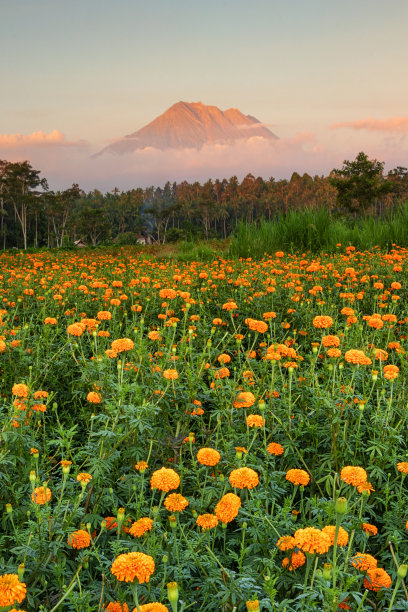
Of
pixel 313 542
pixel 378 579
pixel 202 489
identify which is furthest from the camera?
pixel 202 489

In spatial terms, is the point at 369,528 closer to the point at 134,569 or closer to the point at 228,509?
the point at 228,509

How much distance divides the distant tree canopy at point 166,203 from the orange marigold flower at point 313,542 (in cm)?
2544

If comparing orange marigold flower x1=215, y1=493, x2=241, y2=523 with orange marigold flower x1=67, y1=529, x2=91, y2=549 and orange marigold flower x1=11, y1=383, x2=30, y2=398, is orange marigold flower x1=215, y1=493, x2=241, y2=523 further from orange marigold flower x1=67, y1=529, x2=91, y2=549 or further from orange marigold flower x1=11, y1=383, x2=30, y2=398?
orange marigold flower x1=11, y1=383, x2=30, y2=398

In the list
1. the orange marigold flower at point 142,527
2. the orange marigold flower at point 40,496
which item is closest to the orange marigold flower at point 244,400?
the orange marigold flower at point 142,527

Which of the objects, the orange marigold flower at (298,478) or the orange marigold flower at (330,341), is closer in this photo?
the orange marigold flower at (298,478)

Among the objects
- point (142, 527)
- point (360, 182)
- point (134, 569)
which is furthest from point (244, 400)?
point (360, 182)

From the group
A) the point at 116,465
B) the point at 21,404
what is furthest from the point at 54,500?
the point at 21,404

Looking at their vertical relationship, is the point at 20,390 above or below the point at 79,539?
above

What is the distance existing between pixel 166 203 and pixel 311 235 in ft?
405

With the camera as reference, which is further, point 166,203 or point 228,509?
point 166,203

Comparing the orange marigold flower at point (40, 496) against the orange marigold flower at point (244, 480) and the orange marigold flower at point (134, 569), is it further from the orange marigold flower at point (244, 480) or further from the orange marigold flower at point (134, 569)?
the orange marigold flower at point (244, 480)

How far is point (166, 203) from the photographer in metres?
130

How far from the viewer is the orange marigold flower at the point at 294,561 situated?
1.47 meters

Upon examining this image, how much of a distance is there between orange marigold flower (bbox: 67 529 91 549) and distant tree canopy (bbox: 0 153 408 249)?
25103mm
